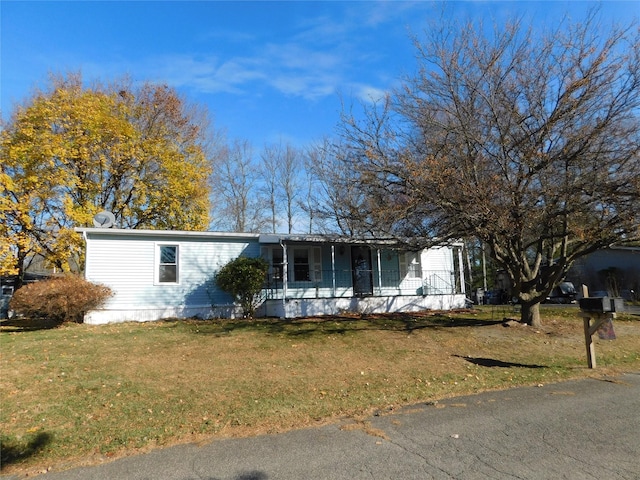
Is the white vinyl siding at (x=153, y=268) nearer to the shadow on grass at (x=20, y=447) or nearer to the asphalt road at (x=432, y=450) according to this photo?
the shadow on grass at (x=20, y=447)

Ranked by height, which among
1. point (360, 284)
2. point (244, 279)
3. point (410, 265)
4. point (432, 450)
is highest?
point (410, 265)

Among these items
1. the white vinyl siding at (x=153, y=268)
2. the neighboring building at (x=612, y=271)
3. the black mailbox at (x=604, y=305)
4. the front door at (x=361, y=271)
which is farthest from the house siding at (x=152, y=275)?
the neighboring building at (x=612, y=271)

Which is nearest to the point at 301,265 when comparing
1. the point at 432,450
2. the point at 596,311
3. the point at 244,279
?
the point at 244,279

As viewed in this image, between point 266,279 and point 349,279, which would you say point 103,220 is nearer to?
point 266,279

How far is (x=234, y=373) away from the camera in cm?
778

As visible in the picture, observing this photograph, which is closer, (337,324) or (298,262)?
(337,324)

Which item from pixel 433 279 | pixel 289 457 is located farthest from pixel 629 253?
pixel 289 457

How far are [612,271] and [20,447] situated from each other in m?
33.3

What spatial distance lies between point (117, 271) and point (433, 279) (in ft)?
42.8

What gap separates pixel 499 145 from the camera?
11672 mm

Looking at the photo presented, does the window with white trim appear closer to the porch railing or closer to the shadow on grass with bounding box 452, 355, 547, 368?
the porch railing

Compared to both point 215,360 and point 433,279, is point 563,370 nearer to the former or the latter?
point 215,360

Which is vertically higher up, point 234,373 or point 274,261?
point 274,261

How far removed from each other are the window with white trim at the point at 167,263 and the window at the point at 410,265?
9.65m
